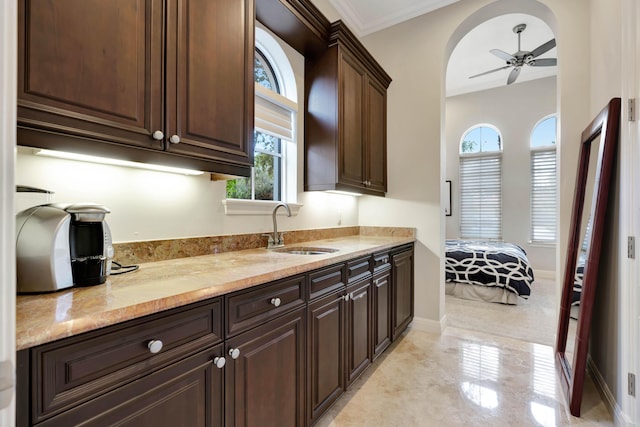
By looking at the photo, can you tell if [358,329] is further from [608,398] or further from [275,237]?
[608,398]

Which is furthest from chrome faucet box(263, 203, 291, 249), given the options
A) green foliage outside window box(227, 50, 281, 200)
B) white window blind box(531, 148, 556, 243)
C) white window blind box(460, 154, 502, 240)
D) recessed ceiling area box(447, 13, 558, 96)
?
white window blind box(531, 148, 556, 243)

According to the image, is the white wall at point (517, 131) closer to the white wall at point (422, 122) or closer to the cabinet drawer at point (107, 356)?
the white wall at point (422, 122)

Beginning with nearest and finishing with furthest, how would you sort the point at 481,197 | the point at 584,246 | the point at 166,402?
Answer: 1. the point at 166,402
2. the point at 584,246
3. the point at 481,197

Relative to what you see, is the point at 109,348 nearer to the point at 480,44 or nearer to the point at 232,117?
the point at 232,117

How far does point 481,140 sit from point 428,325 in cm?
480

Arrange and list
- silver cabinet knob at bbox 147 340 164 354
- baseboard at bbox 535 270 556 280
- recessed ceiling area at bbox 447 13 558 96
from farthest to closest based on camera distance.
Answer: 1. baseboard at bbox 535 270 556 280
2. recessed ceiling area at bbox 447 13 558 96
3. silver cabinet knob at bbox 147 340 164 354

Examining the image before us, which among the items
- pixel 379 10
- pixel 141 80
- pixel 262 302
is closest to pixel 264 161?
pixel 141 80

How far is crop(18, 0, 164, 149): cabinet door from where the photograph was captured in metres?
0.87

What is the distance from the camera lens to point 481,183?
6.23 metres

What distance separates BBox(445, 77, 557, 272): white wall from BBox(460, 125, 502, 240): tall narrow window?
0.40ft

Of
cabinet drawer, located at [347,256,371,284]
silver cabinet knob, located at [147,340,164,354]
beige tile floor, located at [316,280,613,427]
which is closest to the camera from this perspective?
silver cabinet knob, located at [147,340,164,354]

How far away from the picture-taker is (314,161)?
8.31 ft

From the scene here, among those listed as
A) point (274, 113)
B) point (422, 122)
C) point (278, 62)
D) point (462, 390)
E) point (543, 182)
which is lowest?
point (462, 390)

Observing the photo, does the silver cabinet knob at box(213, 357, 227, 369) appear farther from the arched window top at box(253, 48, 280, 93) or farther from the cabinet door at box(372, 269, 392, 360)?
the arched window top at box(253, 48, 280, 93)
